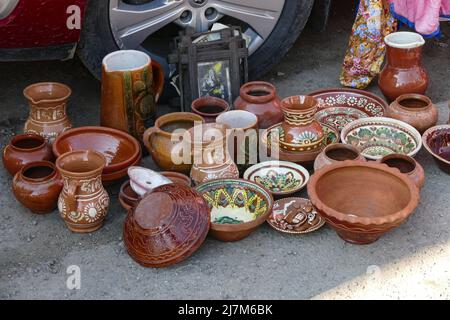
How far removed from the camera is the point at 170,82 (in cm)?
379

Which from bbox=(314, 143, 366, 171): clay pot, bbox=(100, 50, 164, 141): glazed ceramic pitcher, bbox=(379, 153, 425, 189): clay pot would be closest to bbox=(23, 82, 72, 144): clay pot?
bbox=(100, 50, 164, 141): glazed ceramic pitcher

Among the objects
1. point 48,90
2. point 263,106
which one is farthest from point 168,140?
point 48,90

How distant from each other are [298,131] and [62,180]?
3.36 feet

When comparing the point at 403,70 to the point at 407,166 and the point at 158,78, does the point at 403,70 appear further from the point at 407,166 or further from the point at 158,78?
the point at 158,78

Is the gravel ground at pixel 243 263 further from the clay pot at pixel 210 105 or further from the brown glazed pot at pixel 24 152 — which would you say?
the clay pot at pixel 210 105

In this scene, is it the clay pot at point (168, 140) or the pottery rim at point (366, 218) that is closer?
the pottery rim at point (366, 218)

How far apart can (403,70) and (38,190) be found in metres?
1.85

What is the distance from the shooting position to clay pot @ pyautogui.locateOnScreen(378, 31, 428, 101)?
3.55 meters

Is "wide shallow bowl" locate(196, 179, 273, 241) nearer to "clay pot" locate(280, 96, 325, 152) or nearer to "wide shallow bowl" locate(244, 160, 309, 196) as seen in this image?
"wide shallow bowl" locate(244, 160, 309, 196)

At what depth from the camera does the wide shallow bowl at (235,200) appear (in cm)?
295

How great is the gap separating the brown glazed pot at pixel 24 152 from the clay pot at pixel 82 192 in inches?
10.5

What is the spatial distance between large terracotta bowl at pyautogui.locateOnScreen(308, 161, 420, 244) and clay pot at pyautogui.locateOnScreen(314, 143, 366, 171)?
4.5 inches

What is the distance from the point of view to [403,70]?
3.61m

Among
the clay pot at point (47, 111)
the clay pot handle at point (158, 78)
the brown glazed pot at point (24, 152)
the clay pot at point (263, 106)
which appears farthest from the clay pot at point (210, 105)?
the brown glazed pot at point (24, 152)
